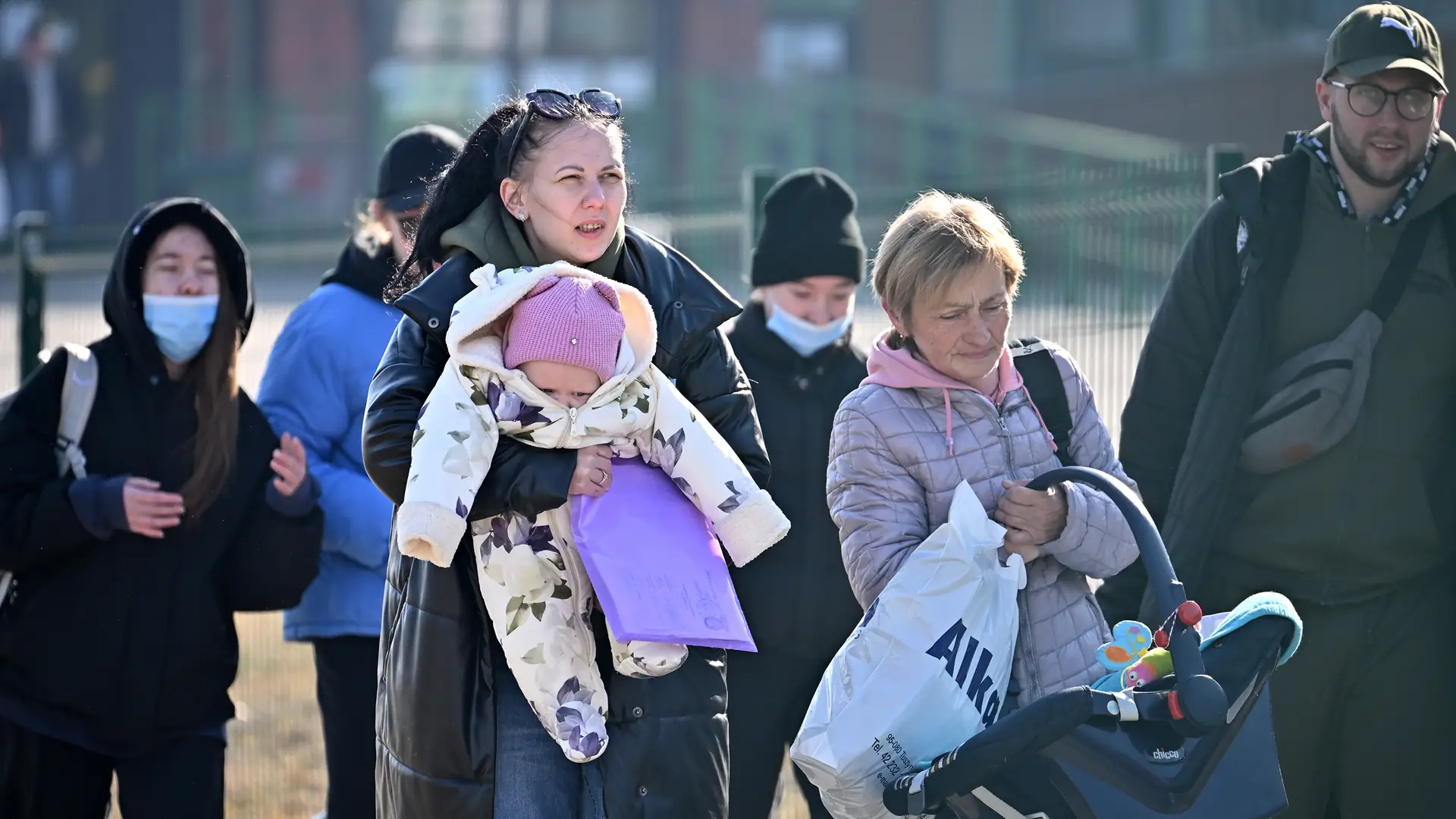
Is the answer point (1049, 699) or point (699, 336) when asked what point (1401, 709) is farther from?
point (699, 336)

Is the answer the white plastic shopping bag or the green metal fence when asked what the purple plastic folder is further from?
the green metal fence

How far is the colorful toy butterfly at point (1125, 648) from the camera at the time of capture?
3.40 m

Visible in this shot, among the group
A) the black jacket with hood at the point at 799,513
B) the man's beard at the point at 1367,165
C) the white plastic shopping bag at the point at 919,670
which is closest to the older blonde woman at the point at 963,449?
the white plastic shopping bag at the point at 919,670

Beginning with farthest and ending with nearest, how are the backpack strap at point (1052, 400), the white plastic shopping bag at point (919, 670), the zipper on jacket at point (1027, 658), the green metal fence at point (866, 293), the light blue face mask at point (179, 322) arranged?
the green metal fence at point (866, 293) < the light blue face mask at point (179, 322) < the backpack strap at point (1052, 400) < the zipper on jacket at point (1027, 658) < the white plastic shopping bag at point (919, 670)

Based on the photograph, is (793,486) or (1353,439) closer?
(1353,439)

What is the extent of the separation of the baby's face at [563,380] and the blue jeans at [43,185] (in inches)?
987

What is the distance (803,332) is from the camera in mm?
5336

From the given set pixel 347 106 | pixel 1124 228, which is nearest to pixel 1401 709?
pixel 1124 228

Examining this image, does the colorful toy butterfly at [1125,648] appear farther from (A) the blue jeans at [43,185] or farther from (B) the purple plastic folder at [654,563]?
(A) the blue jeans at [43,185]

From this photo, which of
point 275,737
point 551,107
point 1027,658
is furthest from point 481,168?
point 275,737

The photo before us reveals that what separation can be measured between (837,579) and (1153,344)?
1120mm

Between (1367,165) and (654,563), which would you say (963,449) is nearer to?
(654,563)

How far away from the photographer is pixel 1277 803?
3107 millimetres

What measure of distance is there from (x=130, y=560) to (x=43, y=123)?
78.6ft
